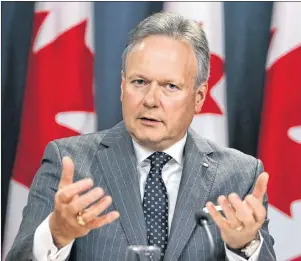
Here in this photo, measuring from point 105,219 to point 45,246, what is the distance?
248mm

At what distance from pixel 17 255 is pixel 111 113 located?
105 cm

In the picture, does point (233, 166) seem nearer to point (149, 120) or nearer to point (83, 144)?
point (149, 120)

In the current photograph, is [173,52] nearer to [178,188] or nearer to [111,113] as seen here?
[178,188]

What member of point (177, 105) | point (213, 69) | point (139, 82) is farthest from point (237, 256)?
point (213, 69)

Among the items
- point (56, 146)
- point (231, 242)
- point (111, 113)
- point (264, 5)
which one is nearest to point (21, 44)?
point (111, 113)

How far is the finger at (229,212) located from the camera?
73.2 inches

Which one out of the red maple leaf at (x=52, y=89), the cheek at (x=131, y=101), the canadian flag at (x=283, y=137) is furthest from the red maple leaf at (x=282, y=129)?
the cheek at (x=131, y=101)

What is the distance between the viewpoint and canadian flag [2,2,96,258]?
9.87 ft

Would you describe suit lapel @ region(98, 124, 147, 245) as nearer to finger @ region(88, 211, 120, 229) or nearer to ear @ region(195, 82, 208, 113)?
ear @ region(195, 82, 208, 113)

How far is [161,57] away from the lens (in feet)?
7.57

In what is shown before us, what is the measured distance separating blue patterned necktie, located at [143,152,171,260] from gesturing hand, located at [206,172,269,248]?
0.32 metres

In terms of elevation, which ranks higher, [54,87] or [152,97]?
[152,97]

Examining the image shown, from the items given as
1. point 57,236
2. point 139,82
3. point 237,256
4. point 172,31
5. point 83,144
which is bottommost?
point 237,256

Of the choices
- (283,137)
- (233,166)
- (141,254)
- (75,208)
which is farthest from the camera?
(283,137)
